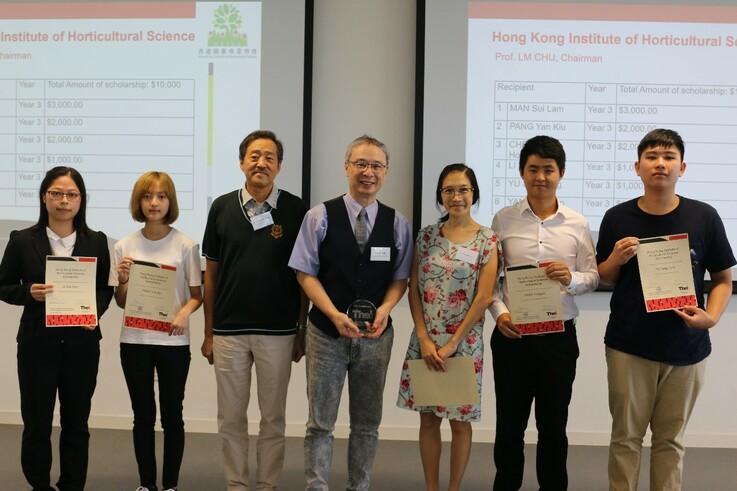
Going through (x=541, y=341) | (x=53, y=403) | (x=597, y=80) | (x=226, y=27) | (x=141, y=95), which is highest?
(x=226, y=27)

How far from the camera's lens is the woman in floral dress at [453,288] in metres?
2.71

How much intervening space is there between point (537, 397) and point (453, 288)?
0.56 meters

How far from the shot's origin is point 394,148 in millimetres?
4180

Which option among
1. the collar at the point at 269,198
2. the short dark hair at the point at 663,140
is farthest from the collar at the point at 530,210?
the collar at the point at 269,198

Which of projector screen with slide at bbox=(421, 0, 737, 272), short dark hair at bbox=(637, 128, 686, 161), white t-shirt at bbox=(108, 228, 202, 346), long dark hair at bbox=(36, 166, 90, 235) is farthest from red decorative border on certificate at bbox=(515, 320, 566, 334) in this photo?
long dark hair at bbox=(36, 166, 90, 235)

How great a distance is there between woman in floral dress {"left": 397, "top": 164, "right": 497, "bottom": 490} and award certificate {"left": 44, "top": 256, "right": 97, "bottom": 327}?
1336 mm

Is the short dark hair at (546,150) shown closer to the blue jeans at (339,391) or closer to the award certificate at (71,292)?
the blue jeans at (339,391)

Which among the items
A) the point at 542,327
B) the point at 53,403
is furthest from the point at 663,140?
the point at 53,403

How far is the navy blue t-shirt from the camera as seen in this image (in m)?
2.54

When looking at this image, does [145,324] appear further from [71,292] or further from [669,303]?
[669,303]

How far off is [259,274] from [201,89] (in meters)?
1.86

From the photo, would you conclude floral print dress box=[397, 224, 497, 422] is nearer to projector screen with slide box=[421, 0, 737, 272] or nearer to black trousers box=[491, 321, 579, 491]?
black trousers box=[491, 321, 579, 491]

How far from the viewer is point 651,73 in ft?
13.4

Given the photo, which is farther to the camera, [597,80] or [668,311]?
[597,80]
